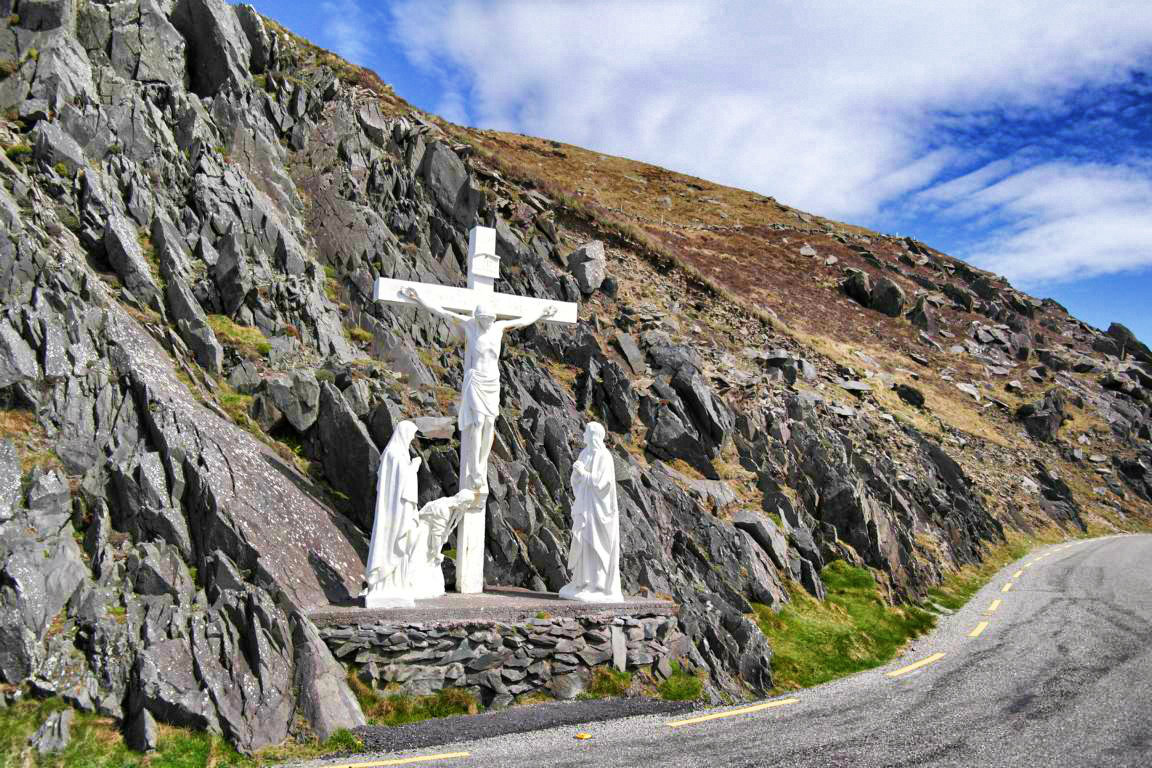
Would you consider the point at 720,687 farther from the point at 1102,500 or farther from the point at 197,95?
the point at 1102,500

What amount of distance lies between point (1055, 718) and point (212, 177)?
16698mm

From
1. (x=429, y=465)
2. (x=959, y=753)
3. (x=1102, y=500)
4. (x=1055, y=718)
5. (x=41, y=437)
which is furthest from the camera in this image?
(x=1102, y=500)

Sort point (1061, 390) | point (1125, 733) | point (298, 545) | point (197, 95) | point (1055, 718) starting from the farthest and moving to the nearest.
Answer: point (1061, 390)
point (197, 95)
point (298, 545)
point (1055, 718)
point (1125, 733)

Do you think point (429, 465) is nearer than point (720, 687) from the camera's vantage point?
No

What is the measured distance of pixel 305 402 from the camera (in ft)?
40.3

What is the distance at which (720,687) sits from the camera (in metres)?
10.4

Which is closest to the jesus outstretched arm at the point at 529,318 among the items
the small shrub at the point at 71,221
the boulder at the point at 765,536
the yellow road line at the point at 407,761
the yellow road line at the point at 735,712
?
the yellow road line at the point at 735,712

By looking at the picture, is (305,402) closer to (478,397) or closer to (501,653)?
(478,397)

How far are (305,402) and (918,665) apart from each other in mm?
10709

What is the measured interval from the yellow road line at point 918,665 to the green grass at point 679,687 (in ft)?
11.3

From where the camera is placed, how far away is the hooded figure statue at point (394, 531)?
27.9 feet

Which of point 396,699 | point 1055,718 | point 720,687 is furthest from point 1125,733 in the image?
point 396,699

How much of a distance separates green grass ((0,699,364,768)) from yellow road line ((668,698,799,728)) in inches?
150

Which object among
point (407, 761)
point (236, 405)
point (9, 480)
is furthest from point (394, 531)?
point (236, 405)
